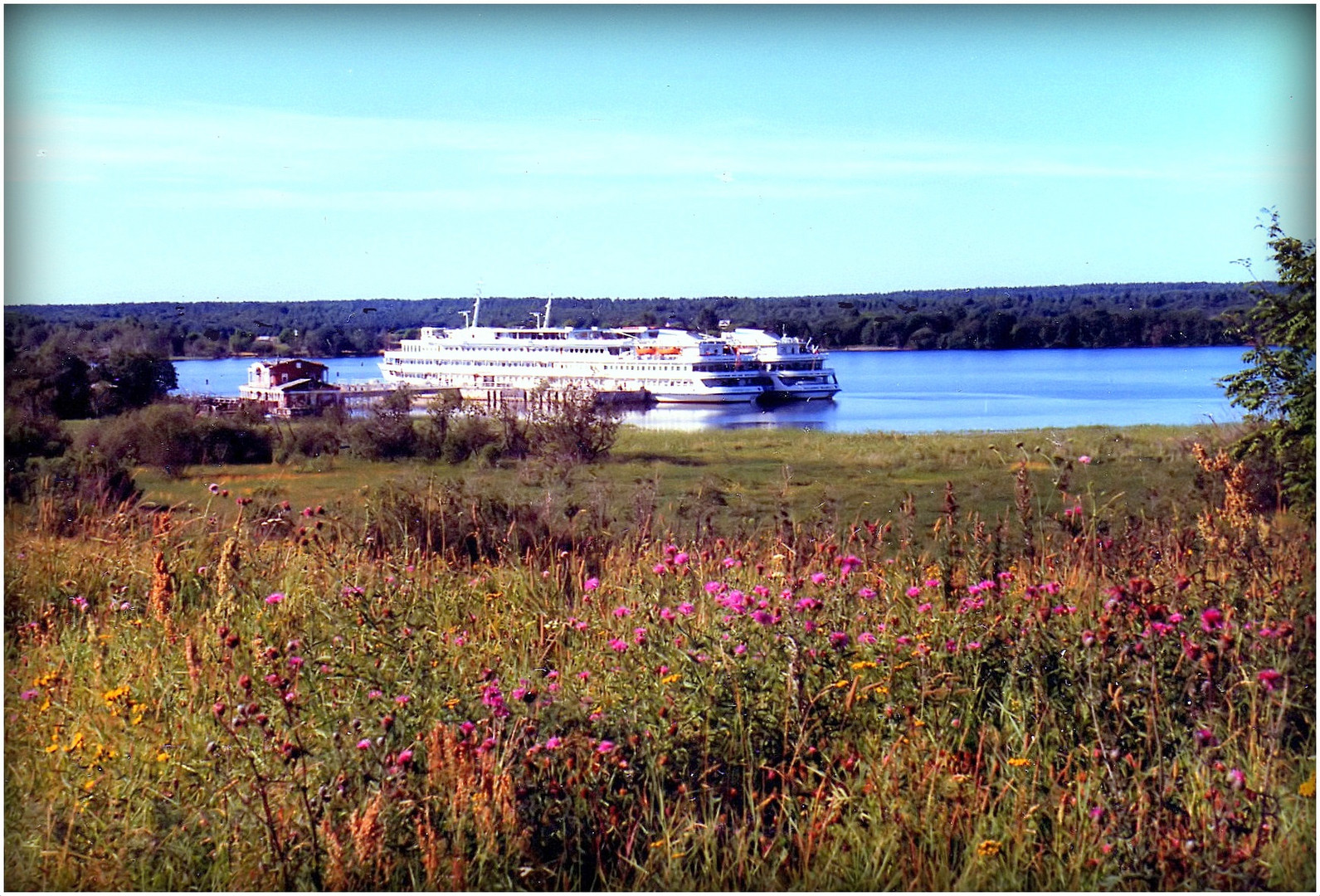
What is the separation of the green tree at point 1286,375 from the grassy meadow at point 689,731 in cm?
75

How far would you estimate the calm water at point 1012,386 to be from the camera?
738cm

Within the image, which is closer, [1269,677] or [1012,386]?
[1269,677]

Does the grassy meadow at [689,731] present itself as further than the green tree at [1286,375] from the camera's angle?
No

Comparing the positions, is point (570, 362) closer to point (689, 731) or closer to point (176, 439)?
point (176, 439)

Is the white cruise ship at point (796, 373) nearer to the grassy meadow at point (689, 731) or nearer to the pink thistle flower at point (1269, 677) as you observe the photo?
the grassy meadow at point (689, 731)

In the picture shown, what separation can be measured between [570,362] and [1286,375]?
45.9 feet

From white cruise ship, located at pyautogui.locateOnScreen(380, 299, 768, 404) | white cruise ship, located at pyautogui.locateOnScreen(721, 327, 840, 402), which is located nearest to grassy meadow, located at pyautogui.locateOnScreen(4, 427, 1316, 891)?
white cruise ship, located at pyautogui.locateOnScreen(380, 299, 768, 404)

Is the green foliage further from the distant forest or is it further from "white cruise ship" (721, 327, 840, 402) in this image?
"white cruise ship" (721, 327, 840, 402)

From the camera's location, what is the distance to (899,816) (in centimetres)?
227

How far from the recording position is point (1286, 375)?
418 cm

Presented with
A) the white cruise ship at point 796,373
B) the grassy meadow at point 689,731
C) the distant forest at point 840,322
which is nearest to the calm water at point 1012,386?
the distant forest at point 840,322

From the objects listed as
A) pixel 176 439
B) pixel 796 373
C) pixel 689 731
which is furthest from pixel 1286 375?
pixel 796 373

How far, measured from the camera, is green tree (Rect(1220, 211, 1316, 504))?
13.2 ft

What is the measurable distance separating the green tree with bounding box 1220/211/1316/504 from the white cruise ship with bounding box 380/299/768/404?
7.93 metres
